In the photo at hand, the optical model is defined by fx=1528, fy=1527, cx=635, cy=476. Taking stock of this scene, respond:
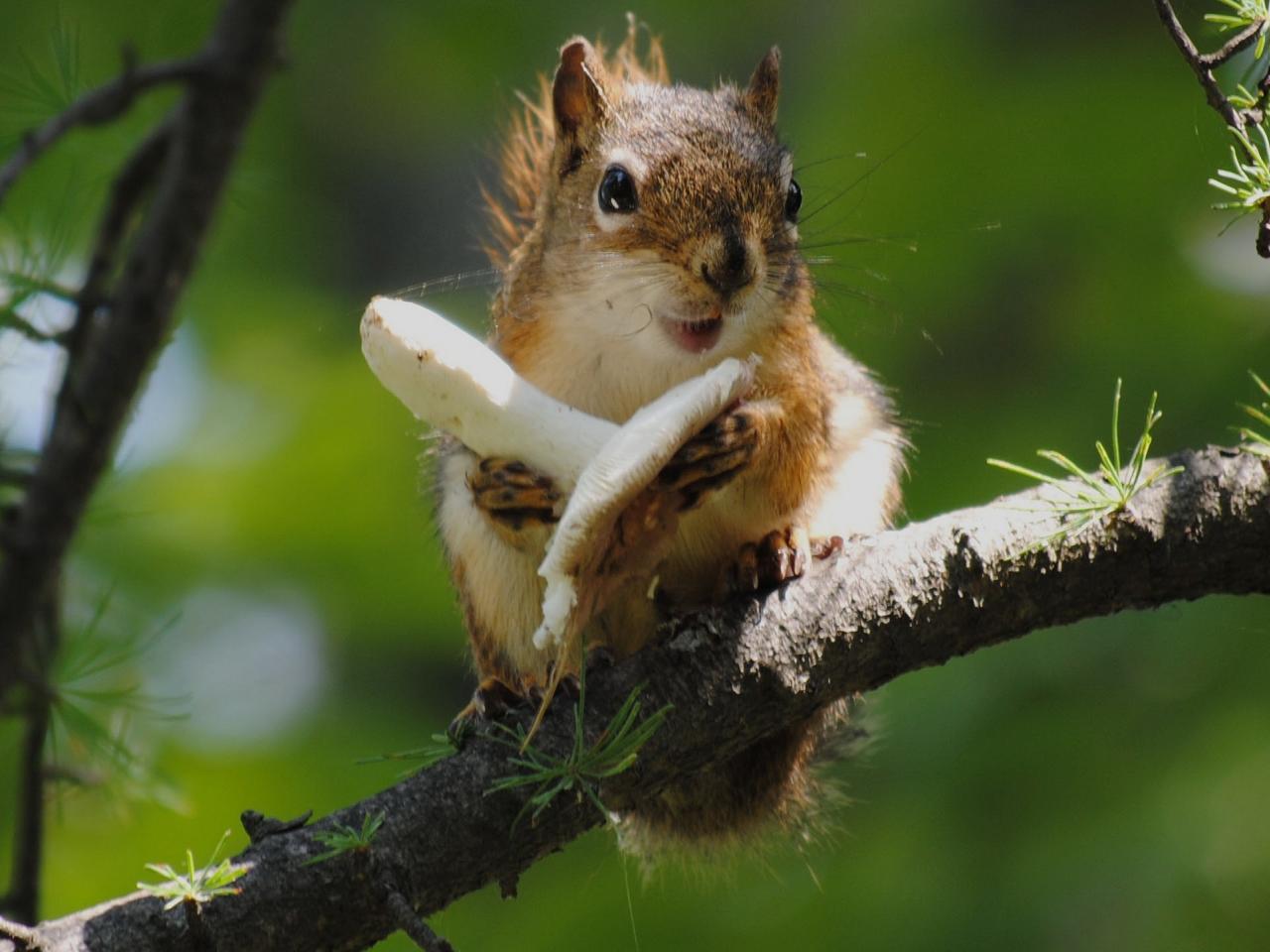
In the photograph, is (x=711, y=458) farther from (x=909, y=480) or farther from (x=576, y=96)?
(x=909, y=480)

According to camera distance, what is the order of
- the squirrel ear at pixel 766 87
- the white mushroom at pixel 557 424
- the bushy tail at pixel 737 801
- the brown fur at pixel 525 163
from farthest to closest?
the brown fur at pixel 525 163 < the squirrel ear at pixel 766 87 < the bushy tail at pixel 737 801 < the white mushroom at pixel 557 424

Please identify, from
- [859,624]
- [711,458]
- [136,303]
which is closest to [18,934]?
[711,458]

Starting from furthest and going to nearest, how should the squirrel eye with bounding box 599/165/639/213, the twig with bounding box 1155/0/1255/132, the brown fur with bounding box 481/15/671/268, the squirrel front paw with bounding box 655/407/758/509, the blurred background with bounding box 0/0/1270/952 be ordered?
the blurred background with bounding box 0/0/1270/952, the brown fur with bounding box 481/15/671/268, the squirrel eye with bounding box 599/165/639/213, the squirrel front paw with bounding box 655/407/758/509, the twig with bounding box 1155/0/1255/132

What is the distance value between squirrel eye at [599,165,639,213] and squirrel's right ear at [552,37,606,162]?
10.3 inches

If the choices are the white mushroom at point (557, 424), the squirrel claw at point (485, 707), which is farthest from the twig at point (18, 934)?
→ the white mushroom at point (557, 424)

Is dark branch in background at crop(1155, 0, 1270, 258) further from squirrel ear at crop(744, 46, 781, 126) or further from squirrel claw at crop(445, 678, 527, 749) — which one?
squirrel ear at crop(744, 46, 781, 126)

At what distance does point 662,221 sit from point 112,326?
1.12 m

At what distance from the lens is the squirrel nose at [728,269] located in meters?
→ 2.20

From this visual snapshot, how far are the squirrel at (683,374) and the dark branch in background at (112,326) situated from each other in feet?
1.96

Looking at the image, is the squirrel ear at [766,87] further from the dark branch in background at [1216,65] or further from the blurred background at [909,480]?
the dark branch in background at [1216,65]

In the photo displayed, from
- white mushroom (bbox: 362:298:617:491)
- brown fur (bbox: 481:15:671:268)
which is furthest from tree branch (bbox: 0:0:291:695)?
white mushroom (bbox: 362:298:617:491)

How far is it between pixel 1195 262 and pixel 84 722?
2.82m

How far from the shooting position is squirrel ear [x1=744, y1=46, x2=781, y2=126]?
283cm

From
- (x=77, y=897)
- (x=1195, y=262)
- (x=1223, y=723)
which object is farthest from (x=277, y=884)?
(x=1195, y=262)
